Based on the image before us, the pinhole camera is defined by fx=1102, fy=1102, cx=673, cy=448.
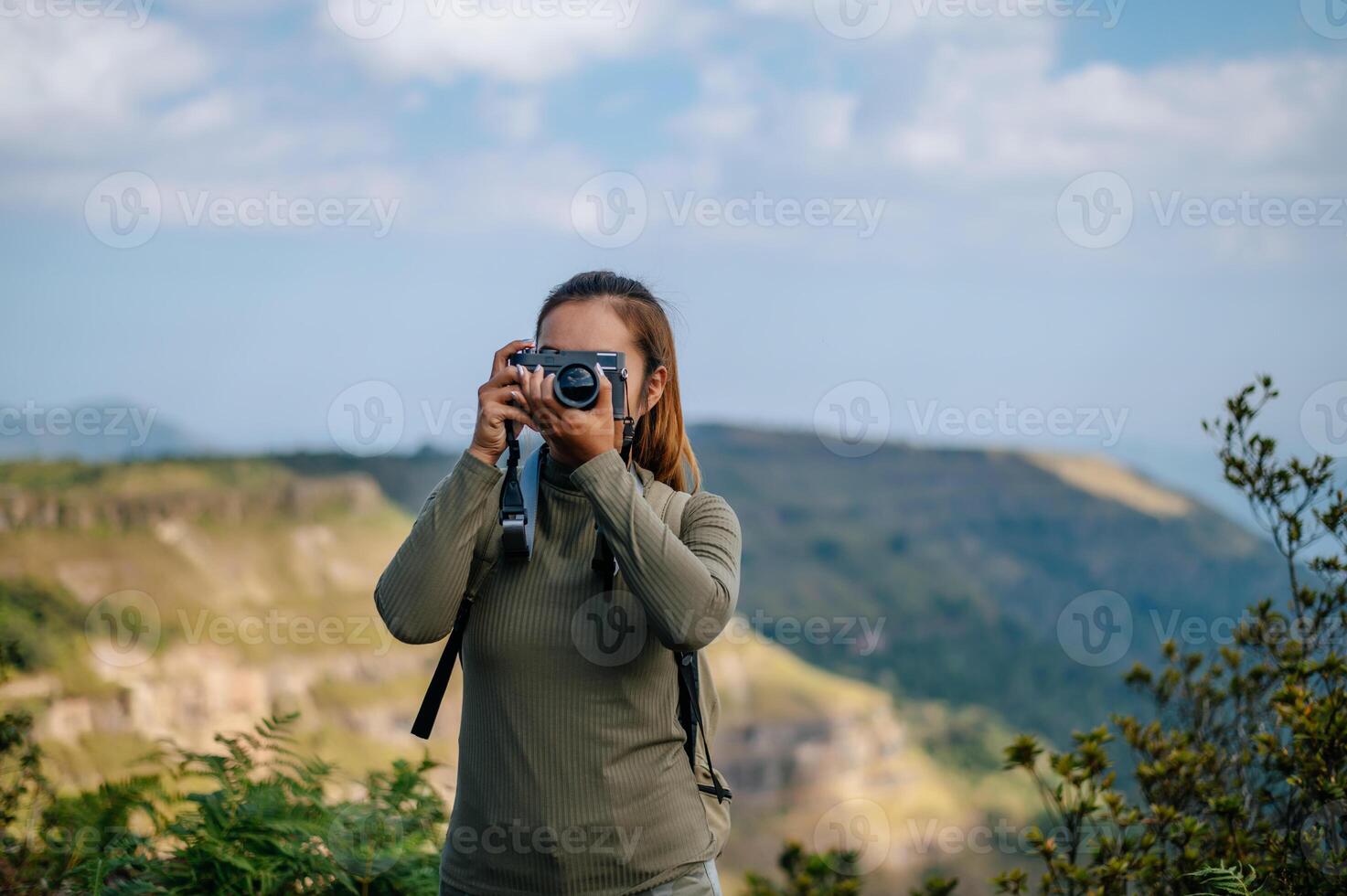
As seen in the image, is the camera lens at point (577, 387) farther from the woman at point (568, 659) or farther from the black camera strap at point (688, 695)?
the black camera strap at point (688, 695)

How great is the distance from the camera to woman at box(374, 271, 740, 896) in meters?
2.06

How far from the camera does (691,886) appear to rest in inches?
83.4

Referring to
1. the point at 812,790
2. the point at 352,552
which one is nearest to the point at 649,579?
the point at 812,790

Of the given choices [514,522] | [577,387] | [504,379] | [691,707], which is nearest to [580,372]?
[577,387]

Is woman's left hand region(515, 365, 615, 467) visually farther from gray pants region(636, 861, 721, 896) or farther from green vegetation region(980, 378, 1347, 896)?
green vegetation region(980, 378, 1347, 896)

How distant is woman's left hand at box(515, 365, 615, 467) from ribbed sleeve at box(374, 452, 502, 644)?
156mm

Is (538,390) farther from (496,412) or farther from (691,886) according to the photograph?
(691,886)

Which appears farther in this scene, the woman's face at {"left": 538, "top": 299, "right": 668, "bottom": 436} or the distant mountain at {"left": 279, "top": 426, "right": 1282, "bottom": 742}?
the distant mountain at {"left": 279, "top": 426, "right": 1282, "bottom": 742}

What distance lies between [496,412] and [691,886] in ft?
3.30

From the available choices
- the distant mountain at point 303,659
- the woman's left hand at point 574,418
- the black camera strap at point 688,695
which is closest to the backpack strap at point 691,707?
the black camera strap at point 688,695

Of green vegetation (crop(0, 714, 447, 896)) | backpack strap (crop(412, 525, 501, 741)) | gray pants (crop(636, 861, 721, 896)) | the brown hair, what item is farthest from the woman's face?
green vegetation (crop(0, 714, 447, 896))

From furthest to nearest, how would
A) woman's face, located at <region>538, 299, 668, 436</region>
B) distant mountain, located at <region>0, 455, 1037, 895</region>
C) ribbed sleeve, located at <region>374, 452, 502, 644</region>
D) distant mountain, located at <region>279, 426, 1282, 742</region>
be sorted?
distant mountain, located at <region>279, 426, 1282, 742</region>, distant mountain, located at <region>0, 455, 1037, 895</region>, woman's face, located at <region>538, 299, 668, 436</region>, ribbed sleeve, located at <region>374, 452, 502, 644</region>

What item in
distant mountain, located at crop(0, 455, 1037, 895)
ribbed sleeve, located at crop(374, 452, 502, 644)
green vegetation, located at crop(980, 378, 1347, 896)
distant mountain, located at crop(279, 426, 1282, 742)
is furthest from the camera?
distant mountain, located at crop(279, 426, 1282, 742)

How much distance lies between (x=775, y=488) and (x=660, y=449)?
141439 mm
